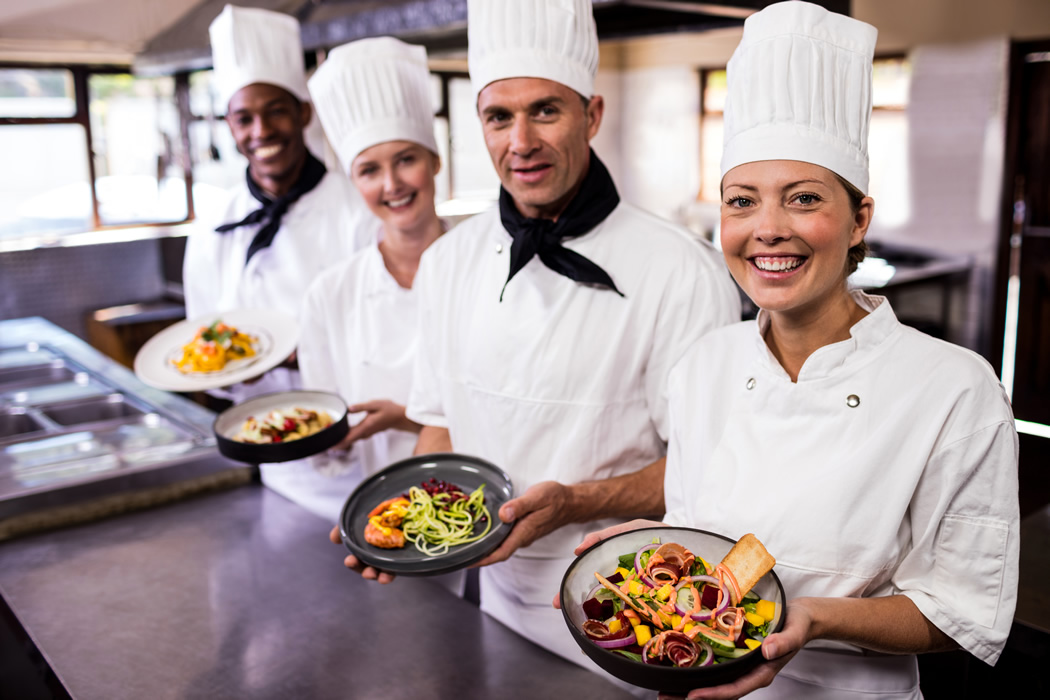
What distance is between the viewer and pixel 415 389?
2.12 metres

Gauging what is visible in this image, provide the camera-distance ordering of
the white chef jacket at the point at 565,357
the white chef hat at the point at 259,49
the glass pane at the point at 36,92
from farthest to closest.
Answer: the glass pane at the point at 36,92 → the white chef hat at the point at 259,49 → the white chef jacket at the point at 565,357

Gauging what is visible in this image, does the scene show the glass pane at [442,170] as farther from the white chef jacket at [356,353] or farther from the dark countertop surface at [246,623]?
the dark countertop surface at [246,623]

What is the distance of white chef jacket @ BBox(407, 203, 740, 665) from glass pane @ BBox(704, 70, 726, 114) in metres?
4.96

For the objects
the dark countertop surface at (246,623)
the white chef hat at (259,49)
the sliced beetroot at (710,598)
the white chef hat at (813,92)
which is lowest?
the dark countertop surface at (246,623)

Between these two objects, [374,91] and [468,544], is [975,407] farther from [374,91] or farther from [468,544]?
[374,91]

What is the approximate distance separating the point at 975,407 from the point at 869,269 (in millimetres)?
4251

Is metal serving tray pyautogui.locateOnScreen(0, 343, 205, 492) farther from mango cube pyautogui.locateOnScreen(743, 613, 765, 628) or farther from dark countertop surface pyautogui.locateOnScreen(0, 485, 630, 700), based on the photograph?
mango cube pyautogui.locateOnScreen(743, 613, 765, 628)

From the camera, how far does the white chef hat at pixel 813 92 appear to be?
1172 millimetres

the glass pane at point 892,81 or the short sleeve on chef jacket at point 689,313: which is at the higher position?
the glass pane at point 892,81

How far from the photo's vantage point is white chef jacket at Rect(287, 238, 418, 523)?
237 cm

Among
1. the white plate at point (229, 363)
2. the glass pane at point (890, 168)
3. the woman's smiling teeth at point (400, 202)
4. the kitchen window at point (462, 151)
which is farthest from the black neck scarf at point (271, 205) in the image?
the glass pane at point (890, 168)

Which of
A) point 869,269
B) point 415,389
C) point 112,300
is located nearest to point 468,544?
point 415,389

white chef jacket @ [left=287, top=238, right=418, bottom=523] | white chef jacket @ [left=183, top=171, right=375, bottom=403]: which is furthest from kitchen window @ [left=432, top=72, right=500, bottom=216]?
white chef jacket @ [left=287, top=238, right=418, bottom=523]

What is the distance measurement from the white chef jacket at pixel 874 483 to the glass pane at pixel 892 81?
5.12 m
